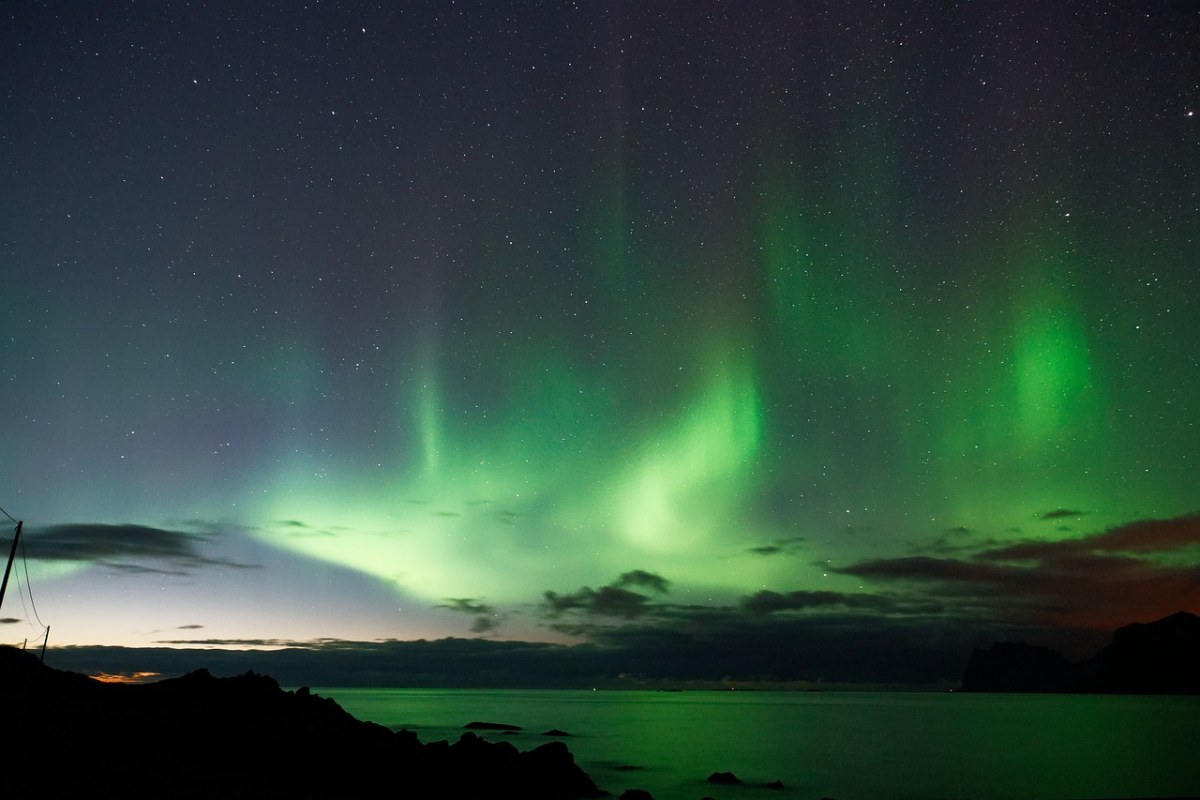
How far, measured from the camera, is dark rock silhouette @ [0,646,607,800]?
2023 cm

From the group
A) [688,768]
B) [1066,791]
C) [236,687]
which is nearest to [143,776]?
[236,687]

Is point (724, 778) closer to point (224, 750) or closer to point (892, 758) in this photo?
point (892, 758)

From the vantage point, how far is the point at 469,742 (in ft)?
101

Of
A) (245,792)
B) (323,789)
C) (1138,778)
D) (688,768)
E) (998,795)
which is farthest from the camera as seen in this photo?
(688,768)

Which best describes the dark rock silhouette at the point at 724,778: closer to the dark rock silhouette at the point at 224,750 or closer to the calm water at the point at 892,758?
the calm water at the point at 892,758

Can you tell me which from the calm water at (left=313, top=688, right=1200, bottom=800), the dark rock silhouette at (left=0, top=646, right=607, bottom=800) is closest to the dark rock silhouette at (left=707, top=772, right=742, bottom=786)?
the calm water at (left=313, top=688, right=1200, bottom=800)

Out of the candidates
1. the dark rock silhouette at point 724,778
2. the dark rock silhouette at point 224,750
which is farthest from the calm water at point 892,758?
the dark rock silhouette at point 224,750

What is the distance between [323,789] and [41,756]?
27.6 feet

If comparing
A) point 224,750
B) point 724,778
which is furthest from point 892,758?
point 224,750

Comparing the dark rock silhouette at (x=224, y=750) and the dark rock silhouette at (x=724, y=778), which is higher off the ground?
the dark rock silhouette at (x=224, y=750)

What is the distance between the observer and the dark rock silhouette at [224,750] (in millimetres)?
20234

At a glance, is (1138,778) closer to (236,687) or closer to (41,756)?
(236,687)

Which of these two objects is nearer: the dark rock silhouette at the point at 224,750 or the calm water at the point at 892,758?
the dark rock silhouette at the point at 224,750

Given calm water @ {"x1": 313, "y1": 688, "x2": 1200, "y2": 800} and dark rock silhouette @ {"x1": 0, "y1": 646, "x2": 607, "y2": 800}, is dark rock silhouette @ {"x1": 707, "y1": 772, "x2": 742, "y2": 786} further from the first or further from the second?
dark rock silhouette @ {"x1": 0, "y1": 646, "x2": 607, "y2": 800}
